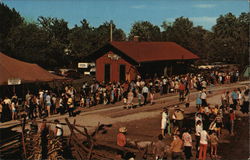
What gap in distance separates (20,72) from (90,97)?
6061 millimetres

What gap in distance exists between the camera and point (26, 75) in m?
24.9

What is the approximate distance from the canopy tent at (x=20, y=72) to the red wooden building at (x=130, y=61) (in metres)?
8.35

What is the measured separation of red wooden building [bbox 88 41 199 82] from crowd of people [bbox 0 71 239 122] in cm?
180

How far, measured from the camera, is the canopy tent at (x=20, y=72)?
23234mm

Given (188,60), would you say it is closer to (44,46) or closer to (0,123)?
(44,46)

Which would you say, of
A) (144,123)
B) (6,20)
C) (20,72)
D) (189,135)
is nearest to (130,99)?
(144,123)


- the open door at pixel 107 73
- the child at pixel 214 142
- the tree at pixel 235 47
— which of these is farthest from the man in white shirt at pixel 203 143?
the tree at pixel 235 47

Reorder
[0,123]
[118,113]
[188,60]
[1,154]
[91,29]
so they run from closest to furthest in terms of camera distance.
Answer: [1,154] < [0,123] < [118,113] < [188,60] < [91,29]

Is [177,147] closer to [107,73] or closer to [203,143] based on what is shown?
[203,143]

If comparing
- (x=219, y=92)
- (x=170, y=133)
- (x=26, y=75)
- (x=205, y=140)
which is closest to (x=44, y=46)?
(x=26, y=75)

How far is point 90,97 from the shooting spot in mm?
24781

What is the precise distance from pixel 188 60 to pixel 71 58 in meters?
26.0

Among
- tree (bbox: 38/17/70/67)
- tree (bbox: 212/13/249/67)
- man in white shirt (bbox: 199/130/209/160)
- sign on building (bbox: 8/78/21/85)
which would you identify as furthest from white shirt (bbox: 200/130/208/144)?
tree (bbox: 38/17/70/67)

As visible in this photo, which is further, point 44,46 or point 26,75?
point 44,46
